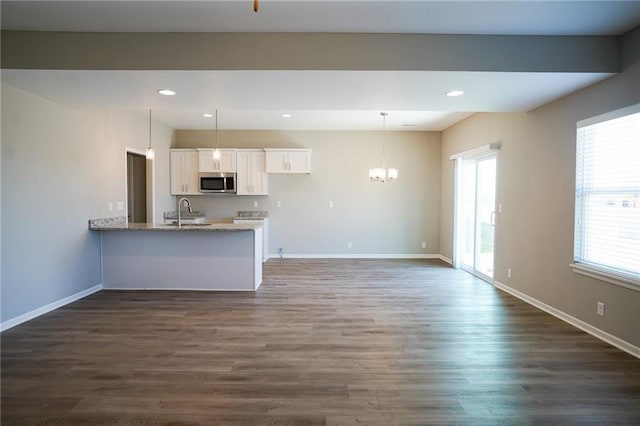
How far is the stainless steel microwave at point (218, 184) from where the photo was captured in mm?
7074

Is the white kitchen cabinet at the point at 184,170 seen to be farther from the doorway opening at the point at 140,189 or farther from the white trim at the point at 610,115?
the white trim at the point at 610,115

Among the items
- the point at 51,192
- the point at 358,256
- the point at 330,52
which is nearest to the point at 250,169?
the point at 358,256

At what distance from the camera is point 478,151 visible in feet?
18.7

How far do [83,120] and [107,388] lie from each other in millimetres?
3538

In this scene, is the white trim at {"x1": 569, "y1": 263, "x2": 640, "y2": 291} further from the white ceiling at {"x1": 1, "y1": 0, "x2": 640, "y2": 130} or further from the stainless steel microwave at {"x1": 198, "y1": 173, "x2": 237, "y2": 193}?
the stainless steel microwave at {"x1": 198, "y1": 173, "x2": 237, "y2": 193}

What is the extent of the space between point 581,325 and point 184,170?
6.90 m

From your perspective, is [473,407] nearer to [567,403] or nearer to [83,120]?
[567,403]

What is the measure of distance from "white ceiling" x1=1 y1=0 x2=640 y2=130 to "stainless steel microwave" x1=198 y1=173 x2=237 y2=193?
286 cm

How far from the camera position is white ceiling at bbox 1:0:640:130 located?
2613 millimetres

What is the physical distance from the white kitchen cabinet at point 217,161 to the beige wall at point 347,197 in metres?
0.37

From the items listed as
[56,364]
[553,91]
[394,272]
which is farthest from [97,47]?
[394,272]

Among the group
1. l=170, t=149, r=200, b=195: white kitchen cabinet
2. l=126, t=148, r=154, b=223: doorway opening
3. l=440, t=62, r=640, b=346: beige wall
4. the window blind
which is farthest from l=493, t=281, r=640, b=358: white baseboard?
l=126, t=148, r=154, b=223: doorway opening

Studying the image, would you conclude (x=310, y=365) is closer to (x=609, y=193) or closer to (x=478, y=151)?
(x=609, y=193)

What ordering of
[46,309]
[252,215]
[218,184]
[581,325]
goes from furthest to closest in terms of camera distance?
[252,215]
[218,184]
[46,309]
[581,325]
